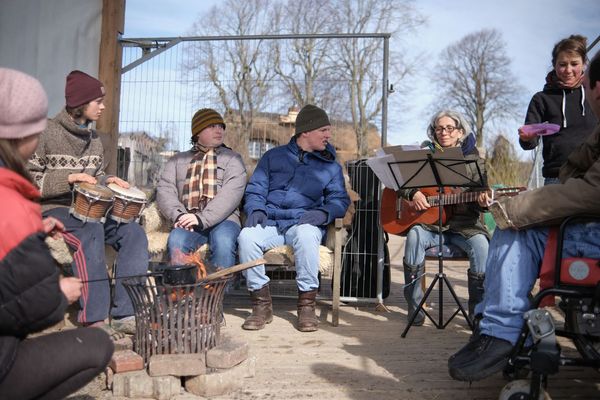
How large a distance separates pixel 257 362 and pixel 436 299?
A: 8.59 ft

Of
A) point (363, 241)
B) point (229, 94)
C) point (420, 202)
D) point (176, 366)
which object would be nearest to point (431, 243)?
point (420, 202)

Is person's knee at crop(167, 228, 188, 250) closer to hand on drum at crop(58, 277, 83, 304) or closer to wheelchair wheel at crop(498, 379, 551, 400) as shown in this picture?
hand on drum at crop(58, 277, 83, 304)

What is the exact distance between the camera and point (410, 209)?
4.70 metres

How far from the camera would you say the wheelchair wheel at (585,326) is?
233cm

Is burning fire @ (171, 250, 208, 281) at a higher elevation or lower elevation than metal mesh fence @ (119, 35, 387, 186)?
lower

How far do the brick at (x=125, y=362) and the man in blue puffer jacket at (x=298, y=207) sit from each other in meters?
1.41

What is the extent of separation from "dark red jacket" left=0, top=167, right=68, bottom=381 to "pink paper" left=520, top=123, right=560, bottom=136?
3220 millimetres

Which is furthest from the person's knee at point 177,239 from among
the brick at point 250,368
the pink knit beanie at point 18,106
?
the pink knit beanie at point 18,106

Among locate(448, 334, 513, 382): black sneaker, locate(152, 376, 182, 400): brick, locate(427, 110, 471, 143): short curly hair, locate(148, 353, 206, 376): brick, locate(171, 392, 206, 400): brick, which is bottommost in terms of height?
locate(171, 392, 206, 400): brick

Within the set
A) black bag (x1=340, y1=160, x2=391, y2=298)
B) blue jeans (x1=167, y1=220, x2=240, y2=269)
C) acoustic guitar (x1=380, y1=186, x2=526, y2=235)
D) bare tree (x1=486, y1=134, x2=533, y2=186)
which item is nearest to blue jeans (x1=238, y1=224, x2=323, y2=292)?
blue jeans (x1=167, y1=220, x2=240, y2=269)

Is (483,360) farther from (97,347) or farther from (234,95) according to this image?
(234,95)

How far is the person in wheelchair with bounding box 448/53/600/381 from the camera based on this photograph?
7.86 feet

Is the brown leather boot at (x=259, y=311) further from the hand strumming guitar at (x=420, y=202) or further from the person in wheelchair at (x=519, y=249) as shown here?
the person in wheelchair at (x=519, y=249)

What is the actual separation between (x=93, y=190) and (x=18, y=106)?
1.86 metres
